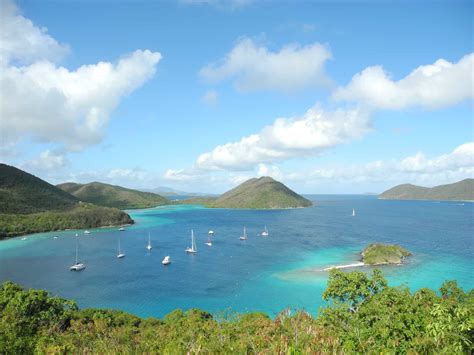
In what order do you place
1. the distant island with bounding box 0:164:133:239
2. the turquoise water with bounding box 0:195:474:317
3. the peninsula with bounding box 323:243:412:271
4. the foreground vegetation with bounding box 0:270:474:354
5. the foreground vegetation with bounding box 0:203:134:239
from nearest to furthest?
the foreground vegetation with bounding box 0:270:474:354 → the turquoise water with bounding box 0:195:474:317 → the peninsula with bounding box 323:243:412:271 → the foreground vegetation with bounding box 0:203:134:239 → the distant island with bounding box 0:164:133:239

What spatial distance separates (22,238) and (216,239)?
67083mm

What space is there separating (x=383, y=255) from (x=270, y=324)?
5442 cm

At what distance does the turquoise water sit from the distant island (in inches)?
406

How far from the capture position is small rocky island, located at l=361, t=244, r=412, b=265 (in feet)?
217

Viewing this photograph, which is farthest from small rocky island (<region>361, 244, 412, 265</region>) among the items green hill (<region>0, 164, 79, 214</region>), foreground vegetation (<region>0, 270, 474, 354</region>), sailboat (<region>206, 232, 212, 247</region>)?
green hill (<region>0, 164, 79, 214</region>)

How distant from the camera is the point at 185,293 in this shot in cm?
5225

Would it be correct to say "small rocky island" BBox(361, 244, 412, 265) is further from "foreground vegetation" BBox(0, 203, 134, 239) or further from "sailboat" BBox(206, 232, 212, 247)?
"foreground vegetation" BBox(0, 203, 134, 239)

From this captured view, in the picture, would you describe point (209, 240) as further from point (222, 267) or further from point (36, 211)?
point (36, 211)

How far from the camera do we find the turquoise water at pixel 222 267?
49.0 m

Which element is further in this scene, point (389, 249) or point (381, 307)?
point (389, 249)

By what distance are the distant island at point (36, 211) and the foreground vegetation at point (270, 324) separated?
10108cm

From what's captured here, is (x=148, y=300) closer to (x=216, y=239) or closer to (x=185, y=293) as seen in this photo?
(x=185, y=293)

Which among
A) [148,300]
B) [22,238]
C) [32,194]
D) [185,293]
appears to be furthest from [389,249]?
[32,194]

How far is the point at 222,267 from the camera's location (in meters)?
68.4
